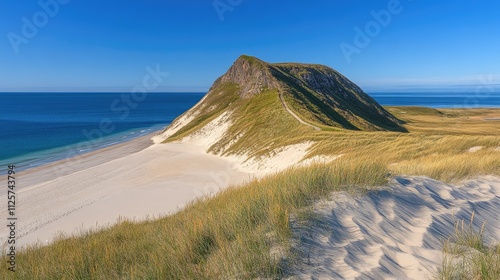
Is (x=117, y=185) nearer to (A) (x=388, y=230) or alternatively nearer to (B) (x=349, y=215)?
(B) (x=349, y=215)

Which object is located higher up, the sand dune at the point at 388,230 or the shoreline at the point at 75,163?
the sand dune at the point at 388,230

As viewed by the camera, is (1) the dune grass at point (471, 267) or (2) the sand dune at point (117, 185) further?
(2) the sand dune at point (117, 185)

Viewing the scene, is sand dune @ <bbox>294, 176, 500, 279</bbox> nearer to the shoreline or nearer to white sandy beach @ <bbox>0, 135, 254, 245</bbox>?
white sandy beach @ <bbox>0, 135, 254, 245</bbox>

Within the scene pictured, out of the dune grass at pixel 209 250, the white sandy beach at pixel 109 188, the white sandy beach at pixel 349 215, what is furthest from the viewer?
the white sandy beach at pixel 109 188

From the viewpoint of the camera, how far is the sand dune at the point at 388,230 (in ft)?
13.8

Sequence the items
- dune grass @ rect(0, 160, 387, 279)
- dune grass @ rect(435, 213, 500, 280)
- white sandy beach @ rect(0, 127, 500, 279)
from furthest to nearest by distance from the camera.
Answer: white sandy beach @ rect(0, 127, 500, 279)
dune grass @ rect(0, 160, 387, 279)
dune grass @ rect(435, 213, 500, 280)

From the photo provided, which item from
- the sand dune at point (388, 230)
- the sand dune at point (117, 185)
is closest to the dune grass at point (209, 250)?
the sand dune at point (388, 230)

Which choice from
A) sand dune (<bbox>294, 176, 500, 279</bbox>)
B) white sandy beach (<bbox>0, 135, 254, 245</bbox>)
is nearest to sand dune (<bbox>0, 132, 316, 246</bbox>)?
white sandy beach (<bbox>0, 135, 254, 245</bbox>)

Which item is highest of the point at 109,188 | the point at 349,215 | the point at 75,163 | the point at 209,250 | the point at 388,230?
the point at 349,215

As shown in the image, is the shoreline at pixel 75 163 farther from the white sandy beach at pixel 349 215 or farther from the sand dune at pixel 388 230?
the sand dune at pixel 388 230

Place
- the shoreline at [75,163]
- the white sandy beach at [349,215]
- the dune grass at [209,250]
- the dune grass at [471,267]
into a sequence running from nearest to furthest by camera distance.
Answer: the dune grass at [471,267], the dune grass at [209,250], the white sandy beach at [349,215], the shoreline at [75,163]

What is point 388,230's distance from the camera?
550cm

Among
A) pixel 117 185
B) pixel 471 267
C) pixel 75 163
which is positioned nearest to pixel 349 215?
pixel 471 267

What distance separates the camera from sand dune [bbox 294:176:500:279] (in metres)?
4.21
